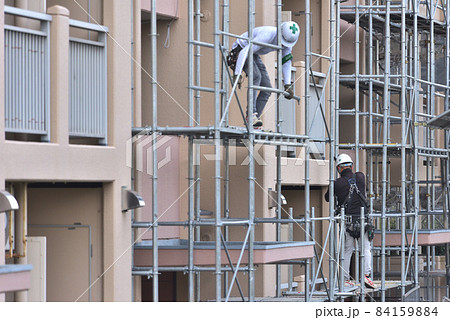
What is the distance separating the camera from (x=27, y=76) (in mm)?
11930

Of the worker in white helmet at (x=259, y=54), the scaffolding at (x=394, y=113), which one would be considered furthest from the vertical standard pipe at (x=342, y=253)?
the worker in white helmet at (x=259, y=54)

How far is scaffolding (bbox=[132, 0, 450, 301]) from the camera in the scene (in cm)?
1362

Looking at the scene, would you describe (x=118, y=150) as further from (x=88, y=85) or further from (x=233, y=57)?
(x=233, y=57)

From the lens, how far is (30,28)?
482 inches

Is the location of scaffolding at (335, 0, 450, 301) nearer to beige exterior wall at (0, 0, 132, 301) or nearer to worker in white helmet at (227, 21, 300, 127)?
worker in white helmet at (227, 21, 300, 127)

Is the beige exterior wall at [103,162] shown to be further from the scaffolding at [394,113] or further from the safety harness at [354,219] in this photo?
the scaffolding at [394,113]

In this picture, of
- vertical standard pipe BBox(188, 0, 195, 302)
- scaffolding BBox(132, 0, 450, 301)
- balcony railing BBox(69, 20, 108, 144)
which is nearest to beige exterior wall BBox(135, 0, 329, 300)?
scaffolding BBox(132, 0, 450, 301)

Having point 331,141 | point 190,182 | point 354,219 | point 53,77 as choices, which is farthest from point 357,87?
point 53,77

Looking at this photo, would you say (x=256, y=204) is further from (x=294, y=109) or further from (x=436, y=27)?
(x=436, y=27)

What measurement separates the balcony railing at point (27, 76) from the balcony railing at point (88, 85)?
458 mm

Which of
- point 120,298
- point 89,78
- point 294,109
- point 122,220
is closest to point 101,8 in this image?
point 89,78

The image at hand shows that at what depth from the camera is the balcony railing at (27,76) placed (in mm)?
11680

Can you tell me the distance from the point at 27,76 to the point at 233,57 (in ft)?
11.6

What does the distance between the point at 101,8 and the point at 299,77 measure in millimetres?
5750
